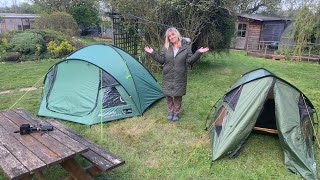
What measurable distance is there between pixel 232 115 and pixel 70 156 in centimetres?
223

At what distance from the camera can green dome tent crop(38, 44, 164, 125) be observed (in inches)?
190

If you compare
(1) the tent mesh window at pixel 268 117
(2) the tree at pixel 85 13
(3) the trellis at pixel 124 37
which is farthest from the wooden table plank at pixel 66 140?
(2) the tree at pixel 85 13

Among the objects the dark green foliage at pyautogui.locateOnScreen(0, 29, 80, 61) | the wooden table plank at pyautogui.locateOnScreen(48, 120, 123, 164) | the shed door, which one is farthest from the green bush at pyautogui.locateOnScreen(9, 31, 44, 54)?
the shed door

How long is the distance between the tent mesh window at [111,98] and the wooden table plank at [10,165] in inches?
94.0

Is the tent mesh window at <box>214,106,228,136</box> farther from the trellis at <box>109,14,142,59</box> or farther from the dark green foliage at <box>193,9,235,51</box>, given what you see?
the trellis at <box>109,14,142,59</box>

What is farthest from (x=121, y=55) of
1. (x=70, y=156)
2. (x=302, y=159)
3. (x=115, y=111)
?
(x=302, y=159)

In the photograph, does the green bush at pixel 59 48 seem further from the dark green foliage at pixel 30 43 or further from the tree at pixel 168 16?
the tree at pixel 168 16

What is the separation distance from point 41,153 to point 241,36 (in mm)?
19766

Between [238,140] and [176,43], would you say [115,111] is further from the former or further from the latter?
[238,140]

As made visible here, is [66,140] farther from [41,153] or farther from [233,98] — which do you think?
[233,98]

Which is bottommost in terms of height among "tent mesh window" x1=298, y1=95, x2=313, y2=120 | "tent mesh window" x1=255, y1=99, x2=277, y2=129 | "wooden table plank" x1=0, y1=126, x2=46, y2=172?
"tent mesh window" x1=255, y1=99, x2=277, y2=129

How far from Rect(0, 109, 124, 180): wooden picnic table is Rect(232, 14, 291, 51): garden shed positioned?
704 inches

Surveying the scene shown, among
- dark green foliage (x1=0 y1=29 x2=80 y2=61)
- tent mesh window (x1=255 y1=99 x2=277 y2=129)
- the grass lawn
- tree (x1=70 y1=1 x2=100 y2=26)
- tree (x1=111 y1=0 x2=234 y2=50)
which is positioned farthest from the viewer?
tree (x1=70 y1=1 x2=100 y2=26)

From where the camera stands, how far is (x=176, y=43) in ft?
15.0
